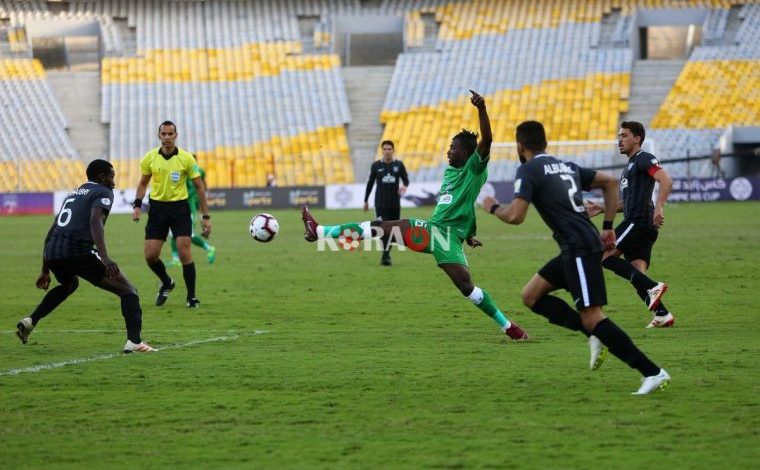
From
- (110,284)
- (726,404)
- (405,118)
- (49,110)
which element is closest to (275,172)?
(405,118)

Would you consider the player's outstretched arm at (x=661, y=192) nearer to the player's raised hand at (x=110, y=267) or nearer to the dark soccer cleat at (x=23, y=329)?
the player's raised hand at (x=110, y=267)

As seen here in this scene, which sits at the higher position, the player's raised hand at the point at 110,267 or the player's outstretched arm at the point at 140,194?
the player's raised hand at the point at 110,267

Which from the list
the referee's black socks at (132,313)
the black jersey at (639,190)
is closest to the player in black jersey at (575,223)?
the referee's black socks at (132,313)

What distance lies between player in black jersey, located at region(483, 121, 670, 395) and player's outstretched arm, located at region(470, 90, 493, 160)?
2.16 meters

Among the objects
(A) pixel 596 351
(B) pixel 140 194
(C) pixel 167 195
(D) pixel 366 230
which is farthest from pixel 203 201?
(A) pixel 596 351

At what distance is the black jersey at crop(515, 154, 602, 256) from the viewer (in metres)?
8.42

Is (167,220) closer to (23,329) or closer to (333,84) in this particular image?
(23,329)

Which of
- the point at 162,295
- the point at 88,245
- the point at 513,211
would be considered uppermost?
the point at 513,211

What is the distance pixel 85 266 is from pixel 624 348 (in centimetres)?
519

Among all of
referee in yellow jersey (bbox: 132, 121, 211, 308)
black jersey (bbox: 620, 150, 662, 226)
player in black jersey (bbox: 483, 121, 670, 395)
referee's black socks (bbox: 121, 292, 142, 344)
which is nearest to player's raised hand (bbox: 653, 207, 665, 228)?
black jersey (bbox: 620, 150, 662, 226)

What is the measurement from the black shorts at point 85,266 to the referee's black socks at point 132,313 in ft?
1.02

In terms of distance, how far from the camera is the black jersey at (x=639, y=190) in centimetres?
1293

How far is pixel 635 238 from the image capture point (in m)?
13.2

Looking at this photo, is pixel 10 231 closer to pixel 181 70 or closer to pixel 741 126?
pixel 181 70
